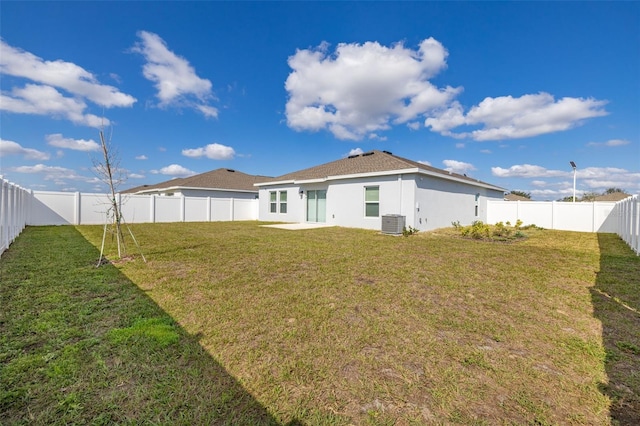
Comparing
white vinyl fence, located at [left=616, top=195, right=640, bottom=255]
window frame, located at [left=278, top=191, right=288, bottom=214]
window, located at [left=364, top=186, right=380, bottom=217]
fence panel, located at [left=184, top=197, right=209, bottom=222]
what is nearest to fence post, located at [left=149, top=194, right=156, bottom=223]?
fence panel, located at [left=184, top=197, right=209, bottom=222]

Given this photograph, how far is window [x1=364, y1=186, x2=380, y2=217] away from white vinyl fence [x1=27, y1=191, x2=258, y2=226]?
10842 mm

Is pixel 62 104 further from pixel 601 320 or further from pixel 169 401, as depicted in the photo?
pixel 601 320

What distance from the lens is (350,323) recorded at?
314 centimetres

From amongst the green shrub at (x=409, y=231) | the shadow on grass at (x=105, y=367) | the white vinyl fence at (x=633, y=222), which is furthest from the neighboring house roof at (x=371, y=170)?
the shadow on grass at (x=105, y=367)

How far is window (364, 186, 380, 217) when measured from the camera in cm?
1328

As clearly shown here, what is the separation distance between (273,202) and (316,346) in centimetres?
1730

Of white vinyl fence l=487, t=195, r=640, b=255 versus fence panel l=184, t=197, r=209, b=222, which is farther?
fence panel l=184, t=197, r=209, b=222

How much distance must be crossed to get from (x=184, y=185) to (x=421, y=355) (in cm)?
2379

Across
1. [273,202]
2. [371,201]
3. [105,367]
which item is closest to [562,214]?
[371,201]

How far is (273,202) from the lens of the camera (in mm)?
19484

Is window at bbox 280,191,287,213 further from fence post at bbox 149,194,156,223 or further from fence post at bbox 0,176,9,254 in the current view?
fence post at bbox 0,176,9,254

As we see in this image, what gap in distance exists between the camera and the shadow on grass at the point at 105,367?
1761 millimetres

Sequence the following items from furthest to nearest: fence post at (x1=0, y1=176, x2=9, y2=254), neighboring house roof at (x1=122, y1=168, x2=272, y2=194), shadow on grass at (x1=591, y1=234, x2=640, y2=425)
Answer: neighboring house roof at (x1=122, y1=168, x2=272, y2=194) < fence post at (x1=0, y1=176, x2=9, y2=254) < shadow on grass at (x1=591, y1=234, x2=640, y2=425)

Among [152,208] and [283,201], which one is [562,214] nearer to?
[283,201]
